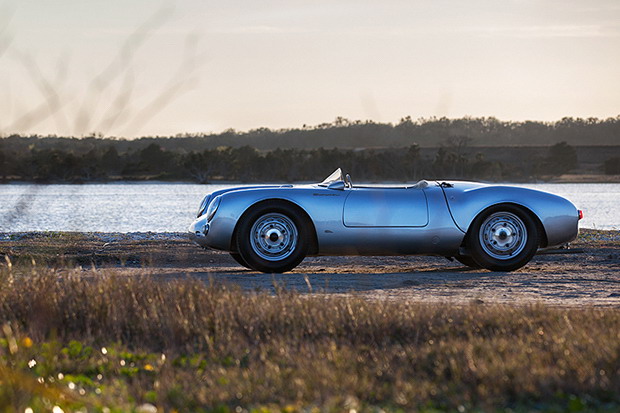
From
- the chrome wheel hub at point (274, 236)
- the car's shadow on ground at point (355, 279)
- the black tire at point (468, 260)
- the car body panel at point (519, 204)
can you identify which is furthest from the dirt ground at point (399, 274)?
the car body panel at point (519, 204)

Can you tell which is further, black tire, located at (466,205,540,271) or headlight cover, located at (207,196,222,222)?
black tire, located at (466,205,540,271)

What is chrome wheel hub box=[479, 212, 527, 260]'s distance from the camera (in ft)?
36.5

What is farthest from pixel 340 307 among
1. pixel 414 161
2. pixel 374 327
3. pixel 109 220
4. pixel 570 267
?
pixel 414 161

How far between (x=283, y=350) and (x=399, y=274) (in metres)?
5.06

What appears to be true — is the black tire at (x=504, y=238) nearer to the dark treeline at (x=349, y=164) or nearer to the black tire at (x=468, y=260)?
the black tire at (x=468, y=260)

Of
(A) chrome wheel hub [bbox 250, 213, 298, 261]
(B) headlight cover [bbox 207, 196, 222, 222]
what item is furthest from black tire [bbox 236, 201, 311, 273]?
(B) headlight cover [bbox 207, 196, 222, 222]

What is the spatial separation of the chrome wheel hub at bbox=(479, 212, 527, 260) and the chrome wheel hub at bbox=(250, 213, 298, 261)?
8.24 feet

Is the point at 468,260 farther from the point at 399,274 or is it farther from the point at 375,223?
the point at 375,223

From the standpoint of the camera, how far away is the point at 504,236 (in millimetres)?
11156

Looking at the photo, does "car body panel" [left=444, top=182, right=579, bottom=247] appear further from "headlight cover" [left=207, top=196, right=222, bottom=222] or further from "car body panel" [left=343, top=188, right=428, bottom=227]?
"headlight cover" [left=207, top=196, right=222, bottom=222]

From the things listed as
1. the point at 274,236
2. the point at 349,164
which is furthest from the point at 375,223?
the point at 349,164

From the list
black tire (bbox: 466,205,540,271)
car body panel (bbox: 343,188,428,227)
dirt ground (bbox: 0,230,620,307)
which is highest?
car body panel (bbox: 343,188,428,227)

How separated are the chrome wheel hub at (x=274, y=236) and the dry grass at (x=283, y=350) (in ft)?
8.57

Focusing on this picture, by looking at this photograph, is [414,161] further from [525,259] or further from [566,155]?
[525,259]
